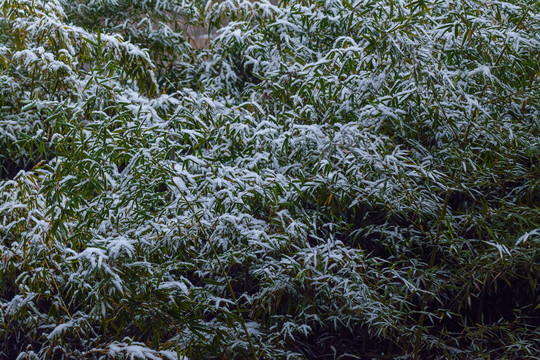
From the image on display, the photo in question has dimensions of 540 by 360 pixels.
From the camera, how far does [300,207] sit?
2305 millimetres

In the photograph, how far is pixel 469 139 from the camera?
237cm

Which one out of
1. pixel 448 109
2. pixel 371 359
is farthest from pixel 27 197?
pixel 448 109

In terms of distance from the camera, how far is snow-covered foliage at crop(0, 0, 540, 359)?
194cm

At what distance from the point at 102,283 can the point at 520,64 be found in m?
1.75

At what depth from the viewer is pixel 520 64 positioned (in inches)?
83.8

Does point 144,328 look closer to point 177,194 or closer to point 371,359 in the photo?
point 177,194

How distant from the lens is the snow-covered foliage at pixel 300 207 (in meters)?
1.94

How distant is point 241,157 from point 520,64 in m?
1.19

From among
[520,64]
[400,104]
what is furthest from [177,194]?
[520,64]

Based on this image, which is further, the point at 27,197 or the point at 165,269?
the point at 27,197

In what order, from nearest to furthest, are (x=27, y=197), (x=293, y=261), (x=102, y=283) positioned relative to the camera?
1. (x=102, y=283)
2. (x=293, y=261)
3. (x=27, y=197)

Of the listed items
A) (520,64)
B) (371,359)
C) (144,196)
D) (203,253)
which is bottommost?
(371,359)

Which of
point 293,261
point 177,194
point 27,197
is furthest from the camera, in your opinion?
point 27,197

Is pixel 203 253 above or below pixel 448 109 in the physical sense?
below
